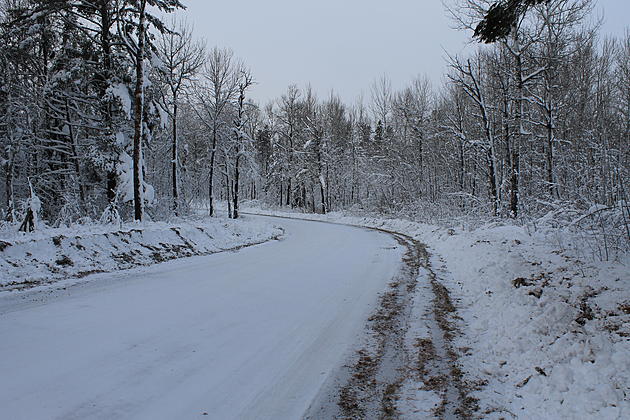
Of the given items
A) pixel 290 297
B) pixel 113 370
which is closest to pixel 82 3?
pixel 290 297

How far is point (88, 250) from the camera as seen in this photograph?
8.95 m

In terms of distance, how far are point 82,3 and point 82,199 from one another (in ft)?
28.1

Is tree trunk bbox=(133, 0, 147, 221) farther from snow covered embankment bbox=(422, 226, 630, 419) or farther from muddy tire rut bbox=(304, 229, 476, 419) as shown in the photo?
snow covered embankment bbox=(422, 226, 630, 419)

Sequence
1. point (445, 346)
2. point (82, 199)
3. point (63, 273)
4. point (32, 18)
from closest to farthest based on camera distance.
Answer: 1. point (445, 346)
2. point (63, 273)
3. point (32, 18)
4. point (82, 199)

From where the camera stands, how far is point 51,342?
4281 millimetres

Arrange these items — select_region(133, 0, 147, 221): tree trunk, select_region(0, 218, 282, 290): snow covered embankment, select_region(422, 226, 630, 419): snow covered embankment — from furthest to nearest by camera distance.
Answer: select_region(133, 0, 147, 221): tree trunk, select_region(0, 218, 282, 290): snow covered embankment, select_region(422, 226, 630, 419): snow covered embankment

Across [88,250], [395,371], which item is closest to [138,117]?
[88,250]

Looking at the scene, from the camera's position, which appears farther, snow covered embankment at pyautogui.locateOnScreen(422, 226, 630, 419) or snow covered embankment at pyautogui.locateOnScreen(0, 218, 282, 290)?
snow covered embankment at pyautogui.locateOnScreen(0, 218, 282, 290)

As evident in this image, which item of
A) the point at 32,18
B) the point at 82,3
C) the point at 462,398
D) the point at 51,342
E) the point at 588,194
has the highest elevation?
the point at 82,3

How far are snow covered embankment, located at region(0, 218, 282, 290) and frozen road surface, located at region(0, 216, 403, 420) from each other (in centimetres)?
97

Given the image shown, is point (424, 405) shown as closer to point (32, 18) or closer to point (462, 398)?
point (462, 398)

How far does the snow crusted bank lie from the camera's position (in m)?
3.22

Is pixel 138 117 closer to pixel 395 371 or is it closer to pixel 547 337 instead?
pixel 395 371

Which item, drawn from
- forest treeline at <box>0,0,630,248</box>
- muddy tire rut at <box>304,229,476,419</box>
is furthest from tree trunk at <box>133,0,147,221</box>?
muddy tire rut at <box>304,229,476,419</box>
